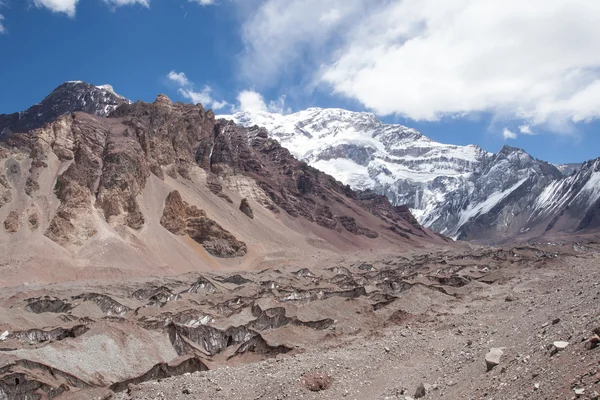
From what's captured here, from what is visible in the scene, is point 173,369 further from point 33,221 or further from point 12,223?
point 33,221

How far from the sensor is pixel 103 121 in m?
125

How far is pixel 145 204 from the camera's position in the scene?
108062 millimetres

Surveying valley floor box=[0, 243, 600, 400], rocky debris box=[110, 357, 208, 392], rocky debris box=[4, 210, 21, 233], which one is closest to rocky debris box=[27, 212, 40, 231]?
rocky debris box=[4, 210, 21, 233]

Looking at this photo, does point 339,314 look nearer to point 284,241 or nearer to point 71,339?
point 71,339

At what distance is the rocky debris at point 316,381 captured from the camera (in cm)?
1900

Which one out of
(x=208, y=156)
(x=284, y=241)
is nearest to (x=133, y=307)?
(x=284, y=241)

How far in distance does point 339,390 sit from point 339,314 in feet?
64.5

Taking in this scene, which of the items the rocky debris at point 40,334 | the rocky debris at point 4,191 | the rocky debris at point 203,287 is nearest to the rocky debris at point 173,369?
the rocky debris at point 40,334

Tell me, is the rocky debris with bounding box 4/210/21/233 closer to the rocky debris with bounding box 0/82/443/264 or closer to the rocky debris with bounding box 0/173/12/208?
the rocky debris with bounding box 0/82/443/264

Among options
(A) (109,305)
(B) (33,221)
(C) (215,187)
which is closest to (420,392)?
(A) (109,305)

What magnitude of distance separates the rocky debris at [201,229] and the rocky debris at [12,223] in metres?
29.9

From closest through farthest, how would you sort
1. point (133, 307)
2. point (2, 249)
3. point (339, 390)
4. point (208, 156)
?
point (339, 390)
point (133, 307)
point (2, 249)
point (208, 156)

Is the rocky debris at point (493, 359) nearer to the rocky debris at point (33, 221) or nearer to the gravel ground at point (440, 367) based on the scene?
the gravel ground at point (440, 367)

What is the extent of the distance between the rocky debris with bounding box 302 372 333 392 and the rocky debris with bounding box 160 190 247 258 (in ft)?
300
